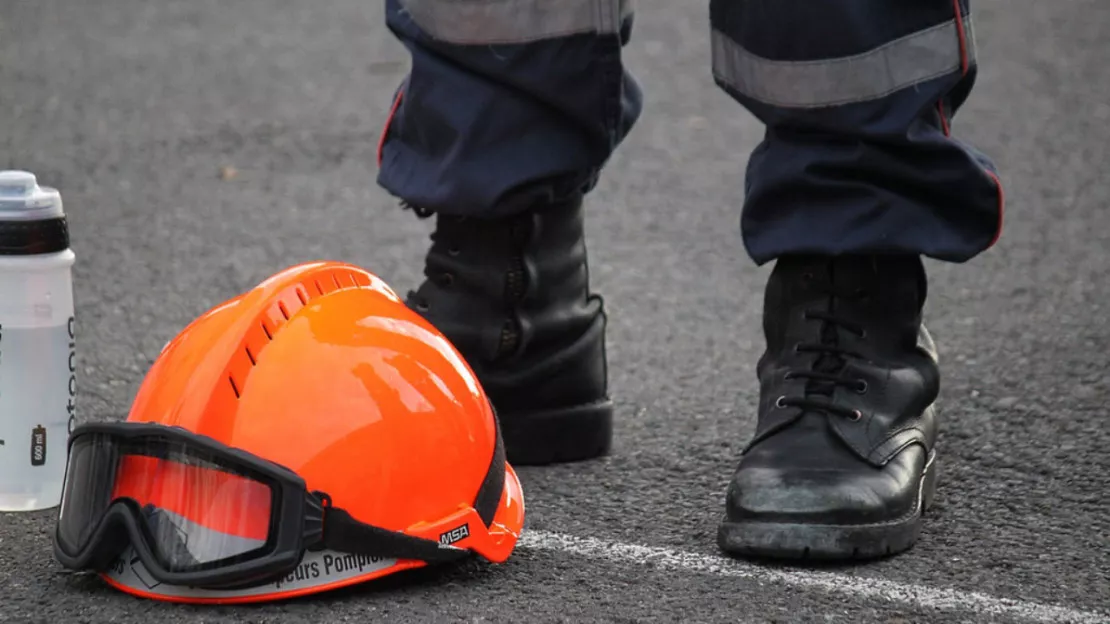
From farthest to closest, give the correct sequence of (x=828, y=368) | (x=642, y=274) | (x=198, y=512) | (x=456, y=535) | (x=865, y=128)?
1. (x=642, y=274)
2. (x=828, y=368)
3. (x=865, y=128)
4. (x=456, y=535)
5. (x=198, y=512)

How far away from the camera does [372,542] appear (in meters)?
2.05

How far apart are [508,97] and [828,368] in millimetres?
642

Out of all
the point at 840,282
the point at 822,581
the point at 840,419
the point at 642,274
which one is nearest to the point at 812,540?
the point at 822,581

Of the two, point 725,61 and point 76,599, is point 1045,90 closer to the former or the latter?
point 725,61

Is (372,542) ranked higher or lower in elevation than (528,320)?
lower

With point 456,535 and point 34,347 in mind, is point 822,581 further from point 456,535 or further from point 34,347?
point 34,347

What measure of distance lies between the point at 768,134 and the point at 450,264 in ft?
1.85

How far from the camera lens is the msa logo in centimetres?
212

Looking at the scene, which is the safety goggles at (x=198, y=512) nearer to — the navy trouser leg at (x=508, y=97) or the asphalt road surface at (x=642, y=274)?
the asphalt road surface at (x=642, y=274)

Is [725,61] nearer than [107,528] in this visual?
No

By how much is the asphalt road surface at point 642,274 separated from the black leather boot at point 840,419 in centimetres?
5

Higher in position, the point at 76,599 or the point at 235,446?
the point at 235,446

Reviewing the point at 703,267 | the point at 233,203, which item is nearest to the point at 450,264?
the point at 703,267

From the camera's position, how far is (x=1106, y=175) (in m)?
5.14
